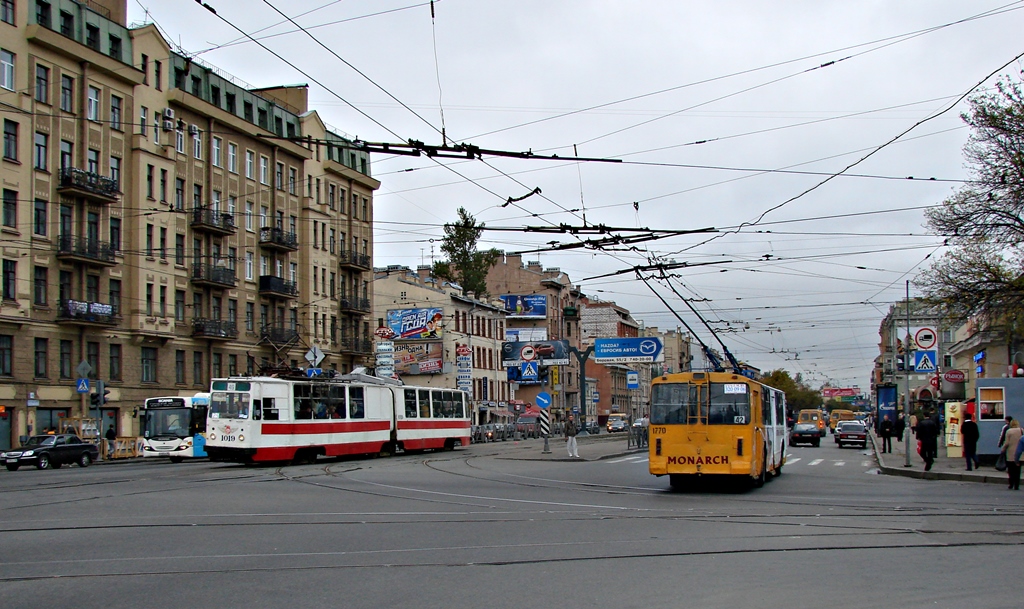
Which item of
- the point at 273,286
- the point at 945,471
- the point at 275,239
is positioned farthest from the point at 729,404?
the point at 275,239

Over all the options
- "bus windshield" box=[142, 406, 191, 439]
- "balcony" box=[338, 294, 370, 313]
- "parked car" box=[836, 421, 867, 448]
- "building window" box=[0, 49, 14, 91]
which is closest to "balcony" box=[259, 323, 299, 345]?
"balcony" box=[338, 294, 370, 313]

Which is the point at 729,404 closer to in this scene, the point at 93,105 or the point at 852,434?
the point at 852,434

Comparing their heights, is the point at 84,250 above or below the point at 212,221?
below

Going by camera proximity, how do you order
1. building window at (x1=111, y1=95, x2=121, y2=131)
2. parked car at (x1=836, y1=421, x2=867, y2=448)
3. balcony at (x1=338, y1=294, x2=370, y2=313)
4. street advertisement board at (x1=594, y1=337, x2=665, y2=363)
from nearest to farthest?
building window at (x1=111, y1=95, x2=121, y2=131) → parked car at (x1=836, y1=421, x2=867, y2=448) → balcony at (x1=338, y1=294, x2=370, y2=313) → street advertisement board at (x1=594, y1=337, x2=665, y2=363)

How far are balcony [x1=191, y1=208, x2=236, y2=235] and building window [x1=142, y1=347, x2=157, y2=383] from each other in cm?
715

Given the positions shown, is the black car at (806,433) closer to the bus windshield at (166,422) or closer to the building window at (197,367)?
the bus windshield at (166,422)

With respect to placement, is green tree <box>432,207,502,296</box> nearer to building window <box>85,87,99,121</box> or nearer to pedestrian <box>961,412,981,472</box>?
building window <box>85,87,99,121</box>

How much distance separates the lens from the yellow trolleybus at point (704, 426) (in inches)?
846

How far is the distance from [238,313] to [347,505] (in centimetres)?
4109

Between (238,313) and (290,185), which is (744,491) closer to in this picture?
(238,313)

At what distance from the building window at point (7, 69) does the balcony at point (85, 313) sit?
30.6 feet

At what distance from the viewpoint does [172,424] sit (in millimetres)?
41938

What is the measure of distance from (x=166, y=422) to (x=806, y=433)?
32.5 m

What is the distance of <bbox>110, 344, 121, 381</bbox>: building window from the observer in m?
47.8
